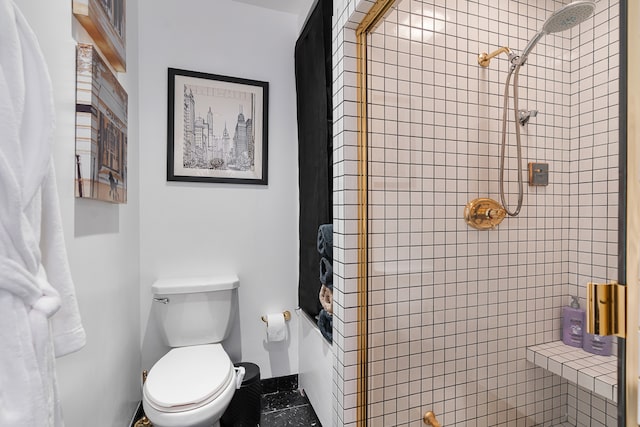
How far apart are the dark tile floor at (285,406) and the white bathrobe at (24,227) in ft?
4.47

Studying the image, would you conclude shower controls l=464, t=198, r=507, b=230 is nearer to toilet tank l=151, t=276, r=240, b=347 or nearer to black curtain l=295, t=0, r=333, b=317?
black curtain l=295, t=0, r=333, b=317

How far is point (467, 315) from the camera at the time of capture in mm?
1083

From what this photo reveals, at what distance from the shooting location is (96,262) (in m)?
1.15

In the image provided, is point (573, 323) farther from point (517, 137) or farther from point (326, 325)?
point (326, 325)

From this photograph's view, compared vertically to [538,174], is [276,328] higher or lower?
lower

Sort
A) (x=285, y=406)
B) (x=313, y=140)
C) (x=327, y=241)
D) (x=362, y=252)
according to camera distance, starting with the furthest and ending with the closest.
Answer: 1. (x=285, y=406)
2. (x=313, y=140)
3. (x=327, y=241)
4. (x=362, y=252)

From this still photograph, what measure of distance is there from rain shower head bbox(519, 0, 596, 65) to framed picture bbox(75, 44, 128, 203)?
51.5 inches

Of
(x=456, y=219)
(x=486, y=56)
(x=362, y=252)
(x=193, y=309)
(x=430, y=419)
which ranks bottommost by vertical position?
(x=430, y=419)

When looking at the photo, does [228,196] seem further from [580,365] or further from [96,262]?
[580,365]

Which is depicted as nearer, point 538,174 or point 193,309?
point 538,174

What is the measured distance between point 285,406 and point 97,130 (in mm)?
1685

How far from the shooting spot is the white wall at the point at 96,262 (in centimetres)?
88

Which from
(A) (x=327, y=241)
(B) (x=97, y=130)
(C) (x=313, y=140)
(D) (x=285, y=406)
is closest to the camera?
(B) (x=97, y=130)

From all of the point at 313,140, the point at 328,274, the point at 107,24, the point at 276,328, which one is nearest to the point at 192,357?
the point at 276,328
